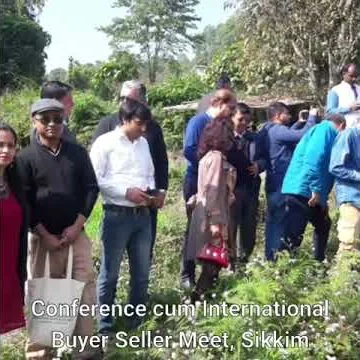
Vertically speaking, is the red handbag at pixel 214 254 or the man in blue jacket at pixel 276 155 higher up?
the man in blue jacket at pixel 276 155

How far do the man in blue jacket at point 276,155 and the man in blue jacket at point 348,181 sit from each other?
0.48 metres

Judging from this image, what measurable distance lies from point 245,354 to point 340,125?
2.39 m

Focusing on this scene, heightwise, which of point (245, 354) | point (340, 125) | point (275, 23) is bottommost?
point (245, 354)

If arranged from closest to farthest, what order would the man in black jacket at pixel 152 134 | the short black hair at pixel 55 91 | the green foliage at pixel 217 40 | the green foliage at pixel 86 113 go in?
the short black hair at pixel 55 91 → the man in black jacket at pixel 152 134 → the green foliage at pixel 217 40 → the green foliage at pixel 86 113

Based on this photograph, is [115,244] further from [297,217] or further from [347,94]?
[347,94]

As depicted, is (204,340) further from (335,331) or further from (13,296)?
(13,296)

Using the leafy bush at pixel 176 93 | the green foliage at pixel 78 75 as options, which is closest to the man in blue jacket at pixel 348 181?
the leafy bush at pixel 176 93

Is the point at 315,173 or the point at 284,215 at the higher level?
the point at 315,173

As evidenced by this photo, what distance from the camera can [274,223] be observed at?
18.9 feet

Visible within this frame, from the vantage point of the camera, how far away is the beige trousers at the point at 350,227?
536cm

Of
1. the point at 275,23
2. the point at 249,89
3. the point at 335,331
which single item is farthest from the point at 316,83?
the point at 335,331

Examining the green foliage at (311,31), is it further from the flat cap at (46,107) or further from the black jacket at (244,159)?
the flat cap at (46,107)

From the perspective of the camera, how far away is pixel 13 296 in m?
3.68

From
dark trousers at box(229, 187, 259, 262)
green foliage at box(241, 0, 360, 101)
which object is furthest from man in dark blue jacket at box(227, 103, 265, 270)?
green foliage at box(241, 0, 360, 101)
